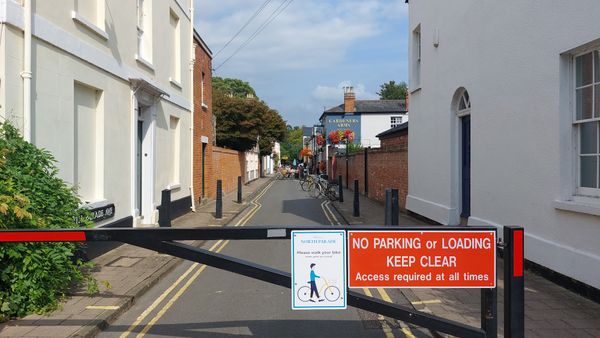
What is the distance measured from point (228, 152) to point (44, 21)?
797 inches

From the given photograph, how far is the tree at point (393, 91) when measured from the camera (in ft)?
312

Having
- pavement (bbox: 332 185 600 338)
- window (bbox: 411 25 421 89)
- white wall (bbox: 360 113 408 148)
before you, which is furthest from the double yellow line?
white wall (bbox: 360 113 408 148)

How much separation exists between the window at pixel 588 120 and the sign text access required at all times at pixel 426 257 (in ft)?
10.9

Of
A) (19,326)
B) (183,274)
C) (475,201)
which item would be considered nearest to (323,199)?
(475,201)

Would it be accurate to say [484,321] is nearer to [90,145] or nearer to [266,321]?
[266,321]

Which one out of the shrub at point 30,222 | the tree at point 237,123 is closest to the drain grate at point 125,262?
the shrub at point 30,222

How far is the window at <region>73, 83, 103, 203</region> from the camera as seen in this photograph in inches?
324

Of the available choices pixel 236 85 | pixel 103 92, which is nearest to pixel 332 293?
pixel 103 92

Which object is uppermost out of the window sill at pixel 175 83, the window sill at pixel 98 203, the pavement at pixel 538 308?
the window sill at pixel 175 83

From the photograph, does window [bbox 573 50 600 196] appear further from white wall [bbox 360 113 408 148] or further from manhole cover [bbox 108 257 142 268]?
white wall [bbox 360 113 408 148]

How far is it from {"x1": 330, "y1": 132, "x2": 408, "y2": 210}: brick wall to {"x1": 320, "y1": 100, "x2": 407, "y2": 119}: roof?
83.5 feet

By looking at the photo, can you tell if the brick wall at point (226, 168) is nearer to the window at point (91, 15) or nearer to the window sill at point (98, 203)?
the window sill at point (98, 203)

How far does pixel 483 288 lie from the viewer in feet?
11.8

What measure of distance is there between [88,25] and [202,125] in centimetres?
1078
